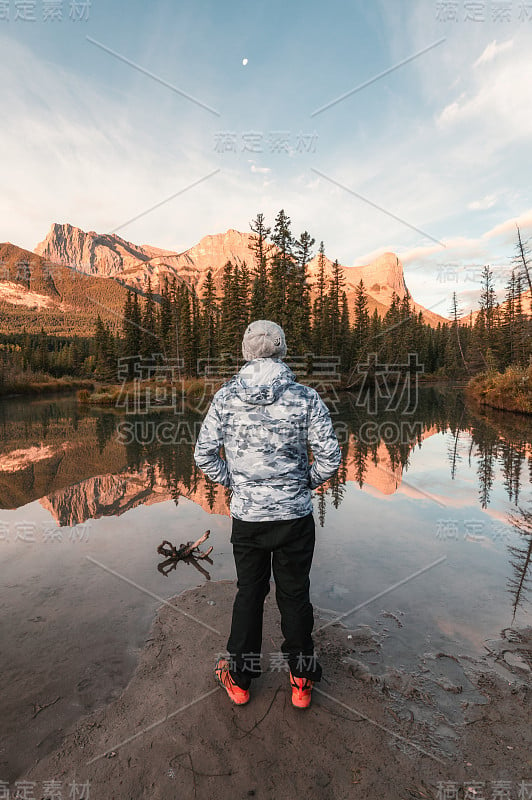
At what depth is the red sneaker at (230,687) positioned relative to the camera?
317 cm

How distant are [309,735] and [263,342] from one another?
2.93m

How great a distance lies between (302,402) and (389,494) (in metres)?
7.59

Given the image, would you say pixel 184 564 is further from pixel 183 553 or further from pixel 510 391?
pixel 510 391

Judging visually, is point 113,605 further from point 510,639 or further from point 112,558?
point 510,639

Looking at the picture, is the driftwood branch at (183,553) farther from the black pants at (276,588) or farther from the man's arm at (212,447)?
the man's arm at (212,447)

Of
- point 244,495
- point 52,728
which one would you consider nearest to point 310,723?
point 244,495

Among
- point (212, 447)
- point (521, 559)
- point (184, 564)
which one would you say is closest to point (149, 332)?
point (184, 564)

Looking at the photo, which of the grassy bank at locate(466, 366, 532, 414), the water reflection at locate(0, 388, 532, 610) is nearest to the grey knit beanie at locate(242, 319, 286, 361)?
the water reflection at locate(0, 388, 532, 610)

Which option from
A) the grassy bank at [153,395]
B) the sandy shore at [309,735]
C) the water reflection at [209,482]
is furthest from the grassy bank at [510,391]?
the sandy shore at [309,735]

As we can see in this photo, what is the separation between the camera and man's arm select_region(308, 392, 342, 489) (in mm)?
3176

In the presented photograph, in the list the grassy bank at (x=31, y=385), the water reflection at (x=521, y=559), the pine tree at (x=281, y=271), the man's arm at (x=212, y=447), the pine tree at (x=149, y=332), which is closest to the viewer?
the man's arm at (x=212, y=447)

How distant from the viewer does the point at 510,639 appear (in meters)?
4.12

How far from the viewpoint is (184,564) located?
6.16 meters

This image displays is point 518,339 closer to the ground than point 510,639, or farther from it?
farther from it
